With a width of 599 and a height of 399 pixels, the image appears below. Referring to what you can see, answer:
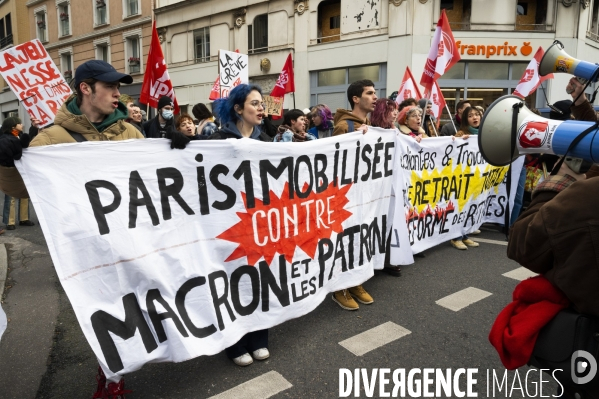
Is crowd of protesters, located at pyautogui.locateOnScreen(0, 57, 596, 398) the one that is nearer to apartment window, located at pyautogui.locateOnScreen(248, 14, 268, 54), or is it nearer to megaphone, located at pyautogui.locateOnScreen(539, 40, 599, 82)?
megaphone, located at pyautogui.locateOnScreen(539, 40, 599, 82)

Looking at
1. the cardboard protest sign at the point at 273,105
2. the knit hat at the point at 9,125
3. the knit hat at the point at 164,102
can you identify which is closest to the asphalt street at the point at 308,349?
the knit hat at the point at 164,102

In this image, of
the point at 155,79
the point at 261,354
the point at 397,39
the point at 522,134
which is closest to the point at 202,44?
the point at 397,39

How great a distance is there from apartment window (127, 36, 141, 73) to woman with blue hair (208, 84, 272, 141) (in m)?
23.4

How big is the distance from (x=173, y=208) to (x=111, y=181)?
379 mm

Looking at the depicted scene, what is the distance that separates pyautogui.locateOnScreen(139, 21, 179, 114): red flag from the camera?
6.24m

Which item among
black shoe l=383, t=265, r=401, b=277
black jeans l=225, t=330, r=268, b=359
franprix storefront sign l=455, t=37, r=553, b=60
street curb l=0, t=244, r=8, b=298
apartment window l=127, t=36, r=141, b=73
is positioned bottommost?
street curb l=0, t=244, r=8, b=298

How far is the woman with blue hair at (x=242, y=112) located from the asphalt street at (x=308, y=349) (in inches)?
60.7

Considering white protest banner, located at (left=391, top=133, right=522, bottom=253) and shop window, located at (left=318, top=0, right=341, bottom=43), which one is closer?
white protest banner, located at (left=391, top=133, right=522, bottom=253)

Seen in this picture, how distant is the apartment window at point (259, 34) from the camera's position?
2042cm

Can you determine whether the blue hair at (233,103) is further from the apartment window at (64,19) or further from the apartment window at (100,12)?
the apartment window at (64,19)

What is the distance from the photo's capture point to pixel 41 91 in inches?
222

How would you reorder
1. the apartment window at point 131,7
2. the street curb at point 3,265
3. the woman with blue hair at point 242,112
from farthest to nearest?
the apartment window at point 131,7, the street curb at point 3,265, the woman with blue hair at point 242,112

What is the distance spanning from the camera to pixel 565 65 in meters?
2.45

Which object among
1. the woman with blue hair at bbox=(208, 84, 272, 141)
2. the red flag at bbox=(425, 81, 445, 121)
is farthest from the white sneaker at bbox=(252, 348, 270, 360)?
the red flag at bbox=(425, 81, 445, 121)
